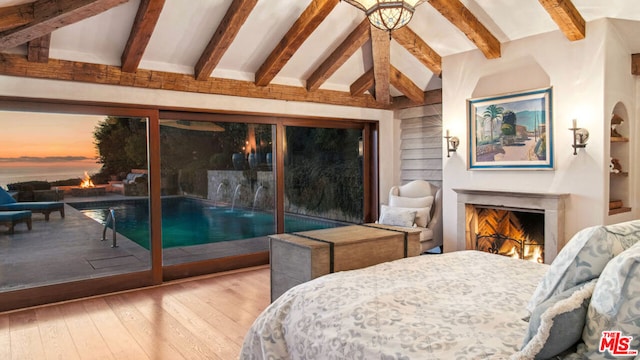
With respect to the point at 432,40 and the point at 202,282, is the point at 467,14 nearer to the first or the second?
the point at 432,40

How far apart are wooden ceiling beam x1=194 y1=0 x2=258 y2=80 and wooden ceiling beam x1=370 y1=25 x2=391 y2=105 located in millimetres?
1341

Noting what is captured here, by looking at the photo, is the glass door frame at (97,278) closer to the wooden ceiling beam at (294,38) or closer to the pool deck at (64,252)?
the pool deck at (64,252)

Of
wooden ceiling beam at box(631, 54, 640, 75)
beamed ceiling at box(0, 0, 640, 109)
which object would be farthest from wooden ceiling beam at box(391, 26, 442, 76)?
wooden ceiling beam at box(631, 54, 640, 75)

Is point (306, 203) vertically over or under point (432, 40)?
under

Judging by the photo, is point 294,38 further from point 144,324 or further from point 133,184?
point 144,324

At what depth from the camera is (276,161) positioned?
5.78 meters

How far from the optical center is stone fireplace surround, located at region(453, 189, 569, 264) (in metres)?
4.29

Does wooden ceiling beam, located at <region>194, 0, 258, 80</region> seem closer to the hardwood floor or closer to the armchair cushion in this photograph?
the hardwood floor

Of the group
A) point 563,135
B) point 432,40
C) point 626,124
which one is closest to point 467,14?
point 432,40

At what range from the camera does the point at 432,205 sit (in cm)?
571

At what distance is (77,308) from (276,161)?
111 inches

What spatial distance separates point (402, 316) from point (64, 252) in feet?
13.0

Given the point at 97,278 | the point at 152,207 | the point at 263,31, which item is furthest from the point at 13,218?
the point at 263,31

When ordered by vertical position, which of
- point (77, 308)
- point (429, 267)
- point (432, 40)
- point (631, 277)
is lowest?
point (77, 308)
